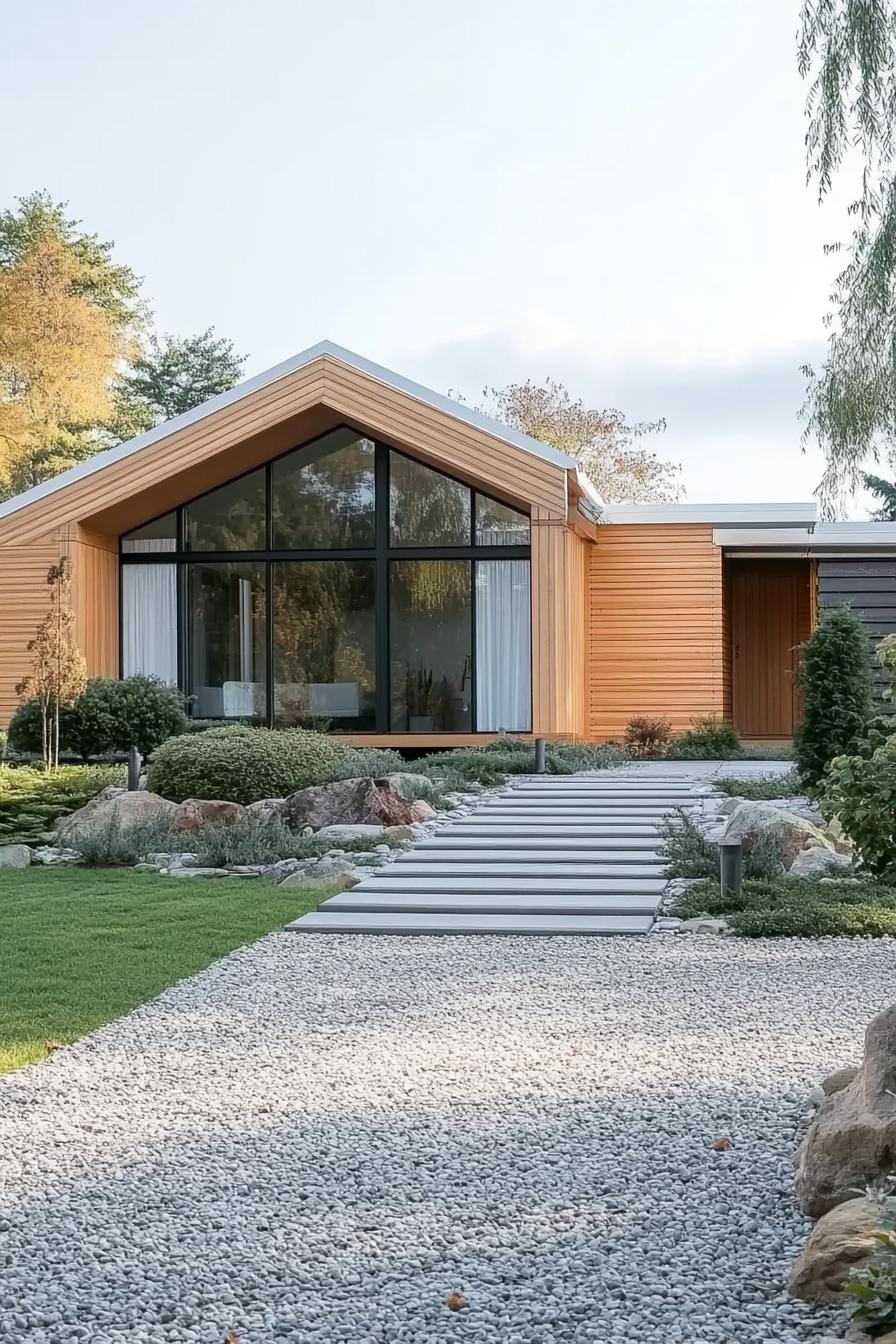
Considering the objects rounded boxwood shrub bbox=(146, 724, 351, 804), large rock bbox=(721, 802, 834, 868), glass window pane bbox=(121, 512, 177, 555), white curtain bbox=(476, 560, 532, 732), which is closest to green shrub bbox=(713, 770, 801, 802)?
large rock bbox=(721, 802, 834, 868)

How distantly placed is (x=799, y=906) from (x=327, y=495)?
1042cm

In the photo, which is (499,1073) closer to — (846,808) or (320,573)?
(846,808)

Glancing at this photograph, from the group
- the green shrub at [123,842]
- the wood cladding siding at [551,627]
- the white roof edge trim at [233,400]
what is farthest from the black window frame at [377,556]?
the green shrub at [123,842]

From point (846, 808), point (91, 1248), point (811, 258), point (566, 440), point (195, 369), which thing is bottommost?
point (91, 1248)

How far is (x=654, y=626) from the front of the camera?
16844mm

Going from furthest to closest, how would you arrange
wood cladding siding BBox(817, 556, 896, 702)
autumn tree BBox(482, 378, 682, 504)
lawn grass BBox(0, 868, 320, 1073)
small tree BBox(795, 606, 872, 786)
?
autumn tree BBox(482, 378, 682, 504) < wood cladding siding BBox(817, 556, 896, 702) < small tree BBox(795, 606, 872, 786) < lawn grass BBox(0, 868, 320, 1073)

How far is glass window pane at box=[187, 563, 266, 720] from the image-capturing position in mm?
16406

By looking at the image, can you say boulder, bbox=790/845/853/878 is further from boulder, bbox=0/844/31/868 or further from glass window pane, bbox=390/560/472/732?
glass window pane, bbox=390/560/472/732

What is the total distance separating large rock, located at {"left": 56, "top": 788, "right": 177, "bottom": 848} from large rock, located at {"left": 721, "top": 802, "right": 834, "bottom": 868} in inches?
161

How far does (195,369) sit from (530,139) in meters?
23.0

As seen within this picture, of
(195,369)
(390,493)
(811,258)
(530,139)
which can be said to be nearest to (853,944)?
(811,258)

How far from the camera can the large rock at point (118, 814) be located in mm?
10000

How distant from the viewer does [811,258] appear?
12.6 metres

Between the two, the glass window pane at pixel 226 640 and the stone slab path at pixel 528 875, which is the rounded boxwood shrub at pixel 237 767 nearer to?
the stone slab path at pixel 528 875
